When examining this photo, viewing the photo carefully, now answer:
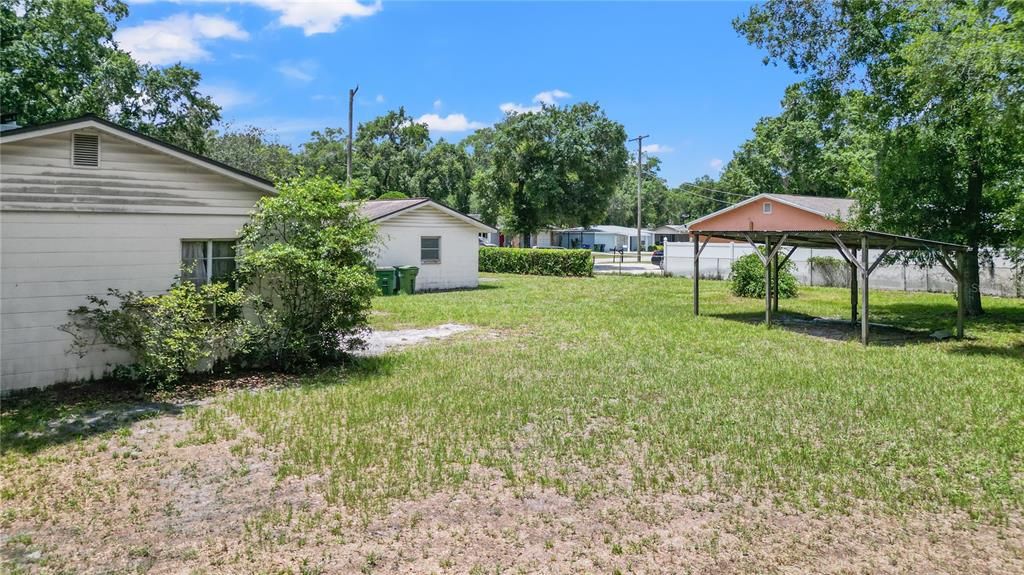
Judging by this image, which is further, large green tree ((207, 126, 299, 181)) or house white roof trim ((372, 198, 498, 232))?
large green tree ((207, 126, 299, 181))

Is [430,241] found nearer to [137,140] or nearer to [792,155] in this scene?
[137,140]

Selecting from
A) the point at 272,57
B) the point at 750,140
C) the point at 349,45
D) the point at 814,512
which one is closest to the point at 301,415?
the point at 814,512

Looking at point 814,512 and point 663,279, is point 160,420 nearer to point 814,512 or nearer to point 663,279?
point 814,512

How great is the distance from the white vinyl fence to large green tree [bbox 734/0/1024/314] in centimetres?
289

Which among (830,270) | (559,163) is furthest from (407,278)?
(830,270)

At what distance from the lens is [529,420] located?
6551 mm

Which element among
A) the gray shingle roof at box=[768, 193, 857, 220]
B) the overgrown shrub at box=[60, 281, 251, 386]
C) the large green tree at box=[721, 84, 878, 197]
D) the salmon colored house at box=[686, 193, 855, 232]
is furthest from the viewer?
the large green tree at box=[721, 84, 878, 197]

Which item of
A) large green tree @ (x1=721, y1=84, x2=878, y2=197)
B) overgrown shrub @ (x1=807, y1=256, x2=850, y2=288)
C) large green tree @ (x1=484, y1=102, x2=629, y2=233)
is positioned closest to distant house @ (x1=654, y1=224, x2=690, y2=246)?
large green tree @ (x1=721, y1=84, x2=878, y2=197)

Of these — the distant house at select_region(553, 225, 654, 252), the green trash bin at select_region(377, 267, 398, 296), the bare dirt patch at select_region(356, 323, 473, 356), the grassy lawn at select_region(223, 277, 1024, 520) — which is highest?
the distant house at select_region(553, 225, 654, 252)

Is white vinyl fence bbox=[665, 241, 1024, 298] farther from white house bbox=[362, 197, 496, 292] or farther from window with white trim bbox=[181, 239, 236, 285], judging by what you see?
window with white trim bbox=[181, 239, 236, 285]

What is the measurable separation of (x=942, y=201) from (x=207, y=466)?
1585 centimetres

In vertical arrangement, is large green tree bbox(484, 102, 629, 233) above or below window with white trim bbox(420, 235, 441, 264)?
above

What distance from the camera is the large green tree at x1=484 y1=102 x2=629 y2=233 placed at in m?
33.1

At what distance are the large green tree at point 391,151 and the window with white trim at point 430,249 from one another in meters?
21.9
